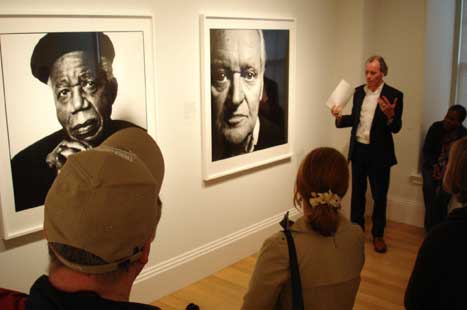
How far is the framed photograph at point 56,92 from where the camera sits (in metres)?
2.45

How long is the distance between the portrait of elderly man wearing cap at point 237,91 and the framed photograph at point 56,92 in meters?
0.70

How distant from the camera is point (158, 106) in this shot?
3262 mm

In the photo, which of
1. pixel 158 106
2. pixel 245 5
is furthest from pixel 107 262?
pixel 245 5

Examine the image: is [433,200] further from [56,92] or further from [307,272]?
[56,92]

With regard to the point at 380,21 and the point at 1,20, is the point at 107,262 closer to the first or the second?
the point at 1,20

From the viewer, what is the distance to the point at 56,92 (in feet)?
8.69

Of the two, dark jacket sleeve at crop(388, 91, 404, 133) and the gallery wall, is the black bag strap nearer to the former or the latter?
the gallery wall

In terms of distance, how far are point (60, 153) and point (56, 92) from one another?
1.09 feet

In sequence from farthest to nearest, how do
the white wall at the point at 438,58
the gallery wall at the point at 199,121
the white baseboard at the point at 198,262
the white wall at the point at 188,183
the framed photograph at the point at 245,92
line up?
the white wall at the point at 438,58, the framed photograph at the point at 245,92, the white baseboard at the point at 198,262, the gallery wall at the point at 199,121, the white wall at the point at 188,183

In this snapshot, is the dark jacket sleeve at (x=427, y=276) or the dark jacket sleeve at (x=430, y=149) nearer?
the dark jacket sleeve at (x=427, y=276)

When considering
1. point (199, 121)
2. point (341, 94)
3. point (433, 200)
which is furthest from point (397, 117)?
point (199, 121)

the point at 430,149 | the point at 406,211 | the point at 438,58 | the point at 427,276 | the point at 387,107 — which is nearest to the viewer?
the point at 427,276

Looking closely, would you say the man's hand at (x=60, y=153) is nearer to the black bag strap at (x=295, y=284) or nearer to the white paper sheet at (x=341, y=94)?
the black bag strap at (x=295, y=284)

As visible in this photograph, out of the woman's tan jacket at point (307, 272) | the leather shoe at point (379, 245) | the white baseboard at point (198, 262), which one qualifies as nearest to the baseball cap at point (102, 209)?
the woman's tan jacket at point (307, 272)
